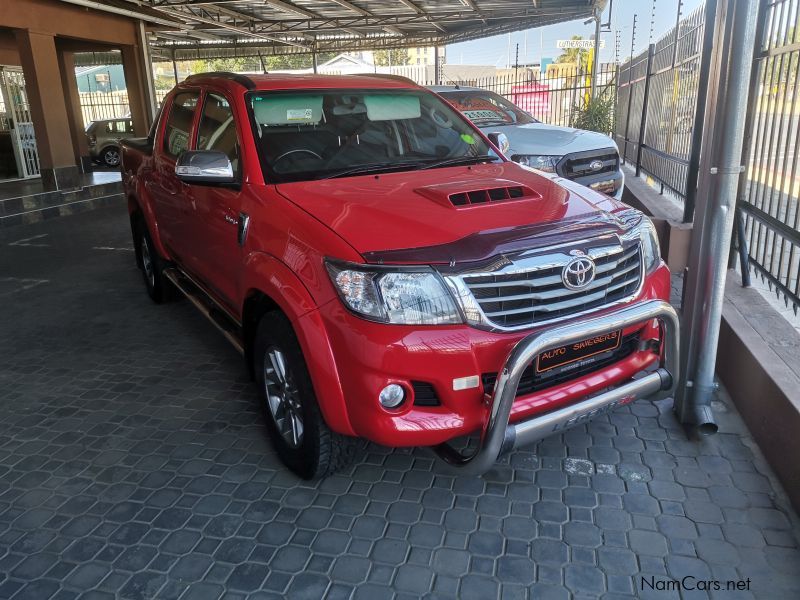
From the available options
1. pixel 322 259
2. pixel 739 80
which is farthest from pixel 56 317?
pixel 739 80

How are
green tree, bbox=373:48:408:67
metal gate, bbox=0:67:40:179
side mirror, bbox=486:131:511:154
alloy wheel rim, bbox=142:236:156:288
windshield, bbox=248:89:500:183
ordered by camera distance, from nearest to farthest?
windshield, bbox=248:89:500:183 < side mirror, bbox=486:131:511:154 < alloy wheel rim, bbox=142:236:156:288 < metal gate, bbox=0:67:40:179 < green tree, bbox=373:48:408:67

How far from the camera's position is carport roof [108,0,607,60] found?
15938mm

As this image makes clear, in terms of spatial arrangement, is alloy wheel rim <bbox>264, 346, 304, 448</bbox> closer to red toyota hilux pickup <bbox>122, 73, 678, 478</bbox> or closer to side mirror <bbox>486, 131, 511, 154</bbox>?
red toyota hilux pickup <bbox>122, 73, 678, 478</bbox>

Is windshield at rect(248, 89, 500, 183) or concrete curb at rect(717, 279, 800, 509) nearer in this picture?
concrete curb at rect(717, 279, 800, 509)

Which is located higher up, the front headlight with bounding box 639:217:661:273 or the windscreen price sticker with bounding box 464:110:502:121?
the windscreen price sticker with bounding box 464:110:502:121

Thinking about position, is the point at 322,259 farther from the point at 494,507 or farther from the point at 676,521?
the point at 676,521

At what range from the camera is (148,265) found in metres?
5.91

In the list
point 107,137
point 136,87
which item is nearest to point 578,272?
point 136,87

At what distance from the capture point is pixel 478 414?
8.52 ft

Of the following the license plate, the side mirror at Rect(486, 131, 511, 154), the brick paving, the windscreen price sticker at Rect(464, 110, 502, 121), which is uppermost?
the windscreen price sticker at Rect(464, 110, 502, 121)

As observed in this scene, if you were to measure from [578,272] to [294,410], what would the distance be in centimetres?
142

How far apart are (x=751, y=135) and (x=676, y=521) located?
2.81 metres

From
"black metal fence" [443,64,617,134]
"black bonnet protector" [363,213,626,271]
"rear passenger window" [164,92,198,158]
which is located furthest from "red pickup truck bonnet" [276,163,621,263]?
"black metal fence" [443,64,617,134]

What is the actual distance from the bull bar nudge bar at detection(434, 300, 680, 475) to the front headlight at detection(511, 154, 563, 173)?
474 centimetres
